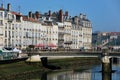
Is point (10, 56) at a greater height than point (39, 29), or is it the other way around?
point (39, 29)

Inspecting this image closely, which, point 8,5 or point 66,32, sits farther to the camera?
point 66,32

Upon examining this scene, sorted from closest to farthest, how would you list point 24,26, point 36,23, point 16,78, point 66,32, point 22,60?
point 16,78 < point 22,60 < point 24,26 < point 36,23 < point 66,32

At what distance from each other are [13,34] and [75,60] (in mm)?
18911

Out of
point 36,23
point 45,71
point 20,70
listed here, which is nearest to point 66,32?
point 36,23

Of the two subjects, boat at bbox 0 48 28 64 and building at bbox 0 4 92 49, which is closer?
boat at bbox 0 48 28 64

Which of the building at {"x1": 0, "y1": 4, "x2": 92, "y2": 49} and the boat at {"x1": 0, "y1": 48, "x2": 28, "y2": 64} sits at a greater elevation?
the building at {"x1": 0, "y1": 4, "x2": 92, "y2": 49}

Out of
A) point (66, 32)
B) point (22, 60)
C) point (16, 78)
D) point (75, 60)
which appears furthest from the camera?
point (66, 32)

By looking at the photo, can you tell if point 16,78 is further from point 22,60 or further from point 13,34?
point 13,34

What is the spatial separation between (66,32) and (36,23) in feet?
102

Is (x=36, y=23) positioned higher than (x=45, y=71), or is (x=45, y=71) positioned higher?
(x=36, y=23)

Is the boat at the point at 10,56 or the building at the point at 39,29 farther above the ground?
the building at the point at 39,29

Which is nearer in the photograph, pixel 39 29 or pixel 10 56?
pixel 10 56

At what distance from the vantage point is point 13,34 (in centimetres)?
13488

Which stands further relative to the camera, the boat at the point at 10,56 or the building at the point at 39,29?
the building at the point at 39,29
